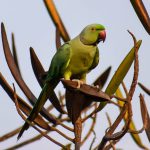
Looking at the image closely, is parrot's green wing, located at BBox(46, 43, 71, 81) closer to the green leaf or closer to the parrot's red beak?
the parrot's red beak

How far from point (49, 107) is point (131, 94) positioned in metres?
0.81

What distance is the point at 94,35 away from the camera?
2.50 m

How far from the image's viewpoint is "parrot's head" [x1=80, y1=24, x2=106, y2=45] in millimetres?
2480

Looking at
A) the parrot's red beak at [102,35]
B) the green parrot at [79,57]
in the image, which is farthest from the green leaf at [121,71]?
the parrot's red beak at [102,35]

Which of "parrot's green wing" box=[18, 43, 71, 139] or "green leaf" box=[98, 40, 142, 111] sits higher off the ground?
"green leaf" box=[98, 40, 142, 111]

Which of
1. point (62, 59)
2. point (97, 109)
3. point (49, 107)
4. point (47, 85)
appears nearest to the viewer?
point (97, 109)

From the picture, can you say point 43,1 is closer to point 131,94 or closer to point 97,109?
point 97,109

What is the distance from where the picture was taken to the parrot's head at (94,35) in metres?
2.48

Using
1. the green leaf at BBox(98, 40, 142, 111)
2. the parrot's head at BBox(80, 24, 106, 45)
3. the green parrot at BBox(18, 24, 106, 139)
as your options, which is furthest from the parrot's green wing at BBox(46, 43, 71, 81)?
the green leaf at BBox(98, 40, 142, 111)

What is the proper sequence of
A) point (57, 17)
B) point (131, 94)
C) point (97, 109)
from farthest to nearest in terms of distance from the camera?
point (57, 17) → point (97, 109) → point (131, 94)

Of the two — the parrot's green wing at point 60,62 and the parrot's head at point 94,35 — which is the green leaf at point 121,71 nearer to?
the parrot's green wing at point 60,62

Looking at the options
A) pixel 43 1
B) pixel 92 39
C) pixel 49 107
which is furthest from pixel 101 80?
pixel 92 39

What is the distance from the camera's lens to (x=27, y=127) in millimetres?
1639

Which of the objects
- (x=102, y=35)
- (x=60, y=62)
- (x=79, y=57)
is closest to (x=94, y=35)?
(x=102, y=35)
